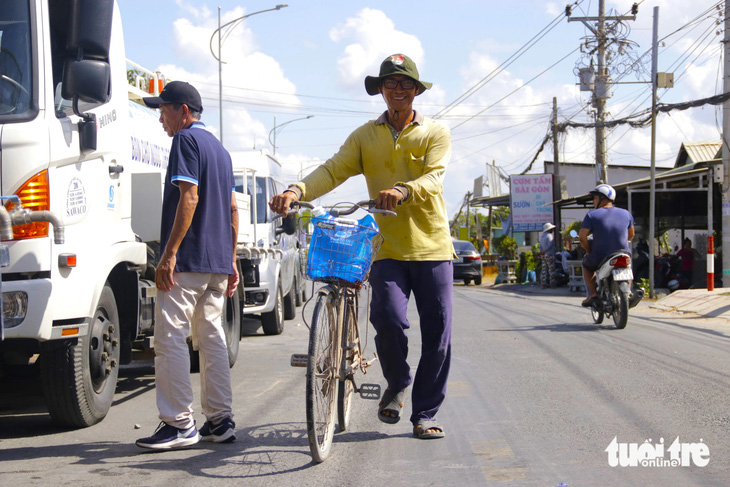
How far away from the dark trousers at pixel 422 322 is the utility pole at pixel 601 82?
2182 centimetres

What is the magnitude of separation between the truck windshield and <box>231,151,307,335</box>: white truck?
3878 millimetres

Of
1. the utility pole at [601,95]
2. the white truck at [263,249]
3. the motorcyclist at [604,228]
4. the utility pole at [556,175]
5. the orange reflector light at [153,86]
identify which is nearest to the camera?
the orange reflector light at [153,86]

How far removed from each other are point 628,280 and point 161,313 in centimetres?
761

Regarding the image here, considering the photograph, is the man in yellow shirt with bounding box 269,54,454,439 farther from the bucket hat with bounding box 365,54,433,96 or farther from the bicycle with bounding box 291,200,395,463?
the bicycle with bounding box 291,200,395,463

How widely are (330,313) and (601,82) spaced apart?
24169mm

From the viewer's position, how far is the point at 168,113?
4.98 m

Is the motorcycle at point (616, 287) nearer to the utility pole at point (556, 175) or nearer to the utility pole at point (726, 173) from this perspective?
the utility pole at point (726, 173)

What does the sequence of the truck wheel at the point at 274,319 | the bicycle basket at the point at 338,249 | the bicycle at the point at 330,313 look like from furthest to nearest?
the truck wheel at the point at 274,319 < the bicycle basket at the point at 338,249 < the bicycle at the point at 330,313

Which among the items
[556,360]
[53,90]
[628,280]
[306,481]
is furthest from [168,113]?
[628,280]

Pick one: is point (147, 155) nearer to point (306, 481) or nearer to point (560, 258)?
point (306, 481)

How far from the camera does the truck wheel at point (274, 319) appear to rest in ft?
36.9

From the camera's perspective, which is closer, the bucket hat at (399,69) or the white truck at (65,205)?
the white truck at (65,205)

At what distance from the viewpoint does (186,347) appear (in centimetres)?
480

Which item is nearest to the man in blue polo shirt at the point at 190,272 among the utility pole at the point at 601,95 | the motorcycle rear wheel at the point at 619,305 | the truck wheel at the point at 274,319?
the truck wheel at the point at 274,319
